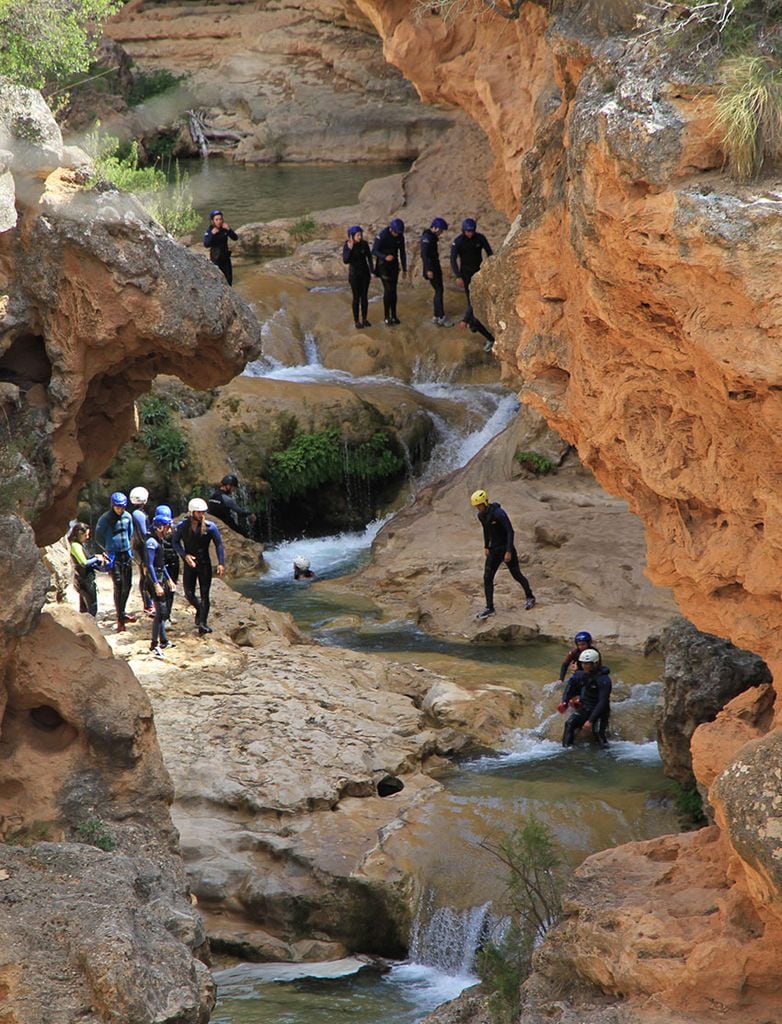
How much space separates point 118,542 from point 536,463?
6670 mm

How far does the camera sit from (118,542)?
15.5m

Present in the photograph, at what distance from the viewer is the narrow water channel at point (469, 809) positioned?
10.9 m

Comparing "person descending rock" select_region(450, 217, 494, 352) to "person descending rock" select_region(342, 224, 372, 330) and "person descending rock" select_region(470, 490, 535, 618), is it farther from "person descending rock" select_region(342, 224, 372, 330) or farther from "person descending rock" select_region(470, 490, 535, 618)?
"person descending rock" select_region(470, 490, 535, 618)

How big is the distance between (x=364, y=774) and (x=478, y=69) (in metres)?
11.4

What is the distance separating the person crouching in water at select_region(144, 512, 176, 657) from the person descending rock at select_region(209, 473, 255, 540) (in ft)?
6.80

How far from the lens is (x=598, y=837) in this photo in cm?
1188

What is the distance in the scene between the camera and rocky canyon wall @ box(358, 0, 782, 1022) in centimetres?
774

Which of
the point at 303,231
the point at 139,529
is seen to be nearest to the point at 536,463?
the point at 139,529

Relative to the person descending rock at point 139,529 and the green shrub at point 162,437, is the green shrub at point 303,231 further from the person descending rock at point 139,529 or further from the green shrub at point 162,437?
the person descending rock at point 139,529

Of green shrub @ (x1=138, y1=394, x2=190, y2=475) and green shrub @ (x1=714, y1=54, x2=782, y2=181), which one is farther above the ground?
green shrub @ (x1=714, y1=54, x2=782, y2=181)

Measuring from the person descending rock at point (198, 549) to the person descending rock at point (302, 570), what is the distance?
3.56m

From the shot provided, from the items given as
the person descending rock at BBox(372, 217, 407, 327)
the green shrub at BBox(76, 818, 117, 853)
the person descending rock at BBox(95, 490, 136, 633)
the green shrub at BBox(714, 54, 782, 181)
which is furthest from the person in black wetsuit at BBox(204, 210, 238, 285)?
the green shrub at BBox(714, 54, 782, 181)

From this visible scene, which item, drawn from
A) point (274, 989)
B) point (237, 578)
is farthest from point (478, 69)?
point (274, 989)

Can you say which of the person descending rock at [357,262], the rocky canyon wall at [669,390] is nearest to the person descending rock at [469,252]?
the person descending rock at [357,262]
